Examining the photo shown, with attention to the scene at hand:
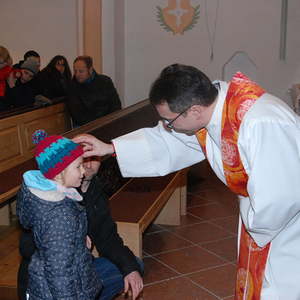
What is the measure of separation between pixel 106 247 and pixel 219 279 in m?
1.56

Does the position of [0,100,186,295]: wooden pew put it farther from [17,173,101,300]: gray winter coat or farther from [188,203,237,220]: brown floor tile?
[17,173,101,300]: gray winter coat

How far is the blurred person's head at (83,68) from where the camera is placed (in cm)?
622

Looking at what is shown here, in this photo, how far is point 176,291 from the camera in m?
3.91

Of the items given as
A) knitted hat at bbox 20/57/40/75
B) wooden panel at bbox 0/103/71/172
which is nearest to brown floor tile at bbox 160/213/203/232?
wooden panel at bbox 0/103/71/172

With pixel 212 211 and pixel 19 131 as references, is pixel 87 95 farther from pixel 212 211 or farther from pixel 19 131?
pixel 212 211

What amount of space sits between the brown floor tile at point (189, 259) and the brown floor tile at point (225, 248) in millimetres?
72

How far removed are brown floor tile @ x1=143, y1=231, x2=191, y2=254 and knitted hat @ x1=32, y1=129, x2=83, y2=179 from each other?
2661 millimetres

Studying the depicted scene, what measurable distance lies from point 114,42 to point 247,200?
6374 mm

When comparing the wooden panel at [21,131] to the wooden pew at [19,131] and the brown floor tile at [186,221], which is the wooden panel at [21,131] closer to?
A: the wooden pew at [19,131]

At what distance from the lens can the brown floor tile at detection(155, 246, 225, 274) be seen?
4.31 m

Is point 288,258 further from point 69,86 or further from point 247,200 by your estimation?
point 69,86

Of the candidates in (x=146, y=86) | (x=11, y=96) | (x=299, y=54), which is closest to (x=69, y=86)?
(x=11, y=96)

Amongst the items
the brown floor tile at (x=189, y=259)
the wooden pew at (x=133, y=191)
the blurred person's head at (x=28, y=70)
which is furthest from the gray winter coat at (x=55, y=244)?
the blurred person's head at (x=28, y=70)

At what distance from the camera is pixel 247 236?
8.34 feet
